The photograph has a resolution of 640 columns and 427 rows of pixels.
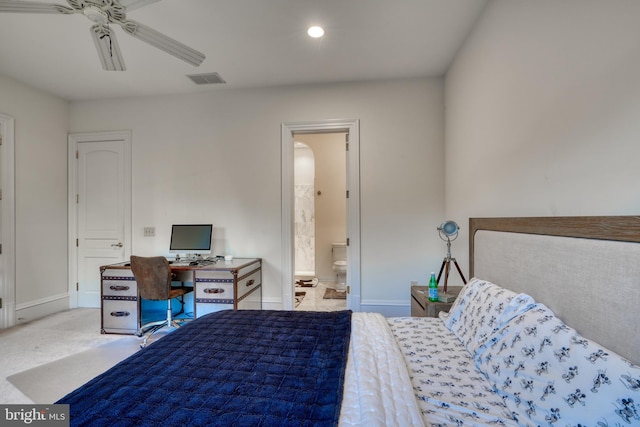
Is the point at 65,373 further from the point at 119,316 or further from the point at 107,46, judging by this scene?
the point at 107,46

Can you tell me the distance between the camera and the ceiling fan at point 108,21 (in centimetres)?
157

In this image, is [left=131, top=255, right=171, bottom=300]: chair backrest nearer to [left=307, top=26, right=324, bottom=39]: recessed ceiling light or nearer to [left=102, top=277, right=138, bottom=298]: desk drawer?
[left=102, top=277, right=138, bottom=298]: desk drawer

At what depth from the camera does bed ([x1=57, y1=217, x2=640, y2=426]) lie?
0.81m

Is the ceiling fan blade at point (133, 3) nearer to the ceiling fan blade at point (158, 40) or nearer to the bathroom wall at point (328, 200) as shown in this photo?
the ceiling fan blade at point (158, 40)

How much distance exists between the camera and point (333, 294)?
4.23m

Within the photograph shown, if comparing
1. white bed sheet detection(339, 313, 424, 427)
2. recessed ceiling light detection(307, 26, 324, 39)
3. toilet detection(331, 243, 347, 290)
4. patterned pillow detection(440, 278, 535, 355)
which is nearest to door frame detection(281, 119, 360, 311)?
recessed ceiling light detection(307, 26, 324, 39)

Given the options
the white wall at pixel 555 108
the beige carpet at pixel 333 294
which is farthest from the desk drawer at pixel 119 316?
the white wall at pixel 555 108

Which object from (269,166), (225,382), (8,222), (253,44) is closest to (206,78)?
(253,44)

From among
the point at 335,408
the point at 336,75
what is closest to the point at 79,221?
the point at 336,75

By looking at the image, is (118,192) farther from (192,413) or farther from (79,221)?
(192,413)

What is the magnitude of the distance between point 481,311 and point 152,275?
2748mm

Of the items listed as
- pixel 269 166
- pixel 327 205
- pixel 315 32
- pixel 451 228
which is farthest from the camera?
pixel 327 205

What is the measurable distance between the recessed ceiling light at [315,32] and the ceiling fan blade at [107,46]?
145cm

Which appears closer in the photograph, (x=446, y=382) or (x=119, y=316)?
(x=446, y=382)
